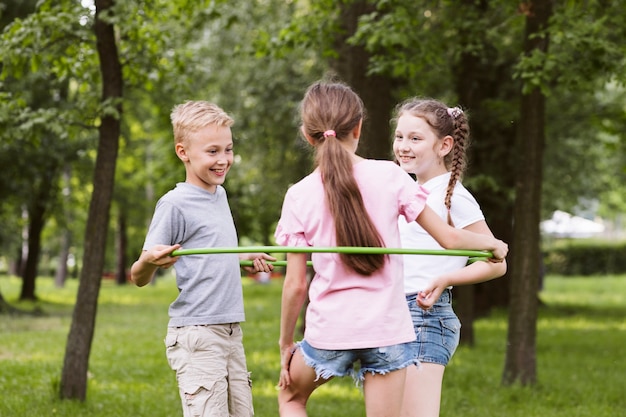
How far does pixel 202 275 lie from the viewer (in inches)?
181

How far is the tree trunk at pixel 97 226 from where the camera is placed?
8320mm

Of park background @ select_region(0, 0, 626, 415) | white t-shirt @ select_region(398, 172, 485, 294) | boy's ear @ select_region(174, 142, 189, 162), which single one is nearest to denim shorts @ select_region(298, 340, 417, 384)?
white t-shirt @ select_region(398, 172, 485, 294)

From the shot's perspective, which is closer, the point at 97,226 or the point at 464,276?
the point at 464,276

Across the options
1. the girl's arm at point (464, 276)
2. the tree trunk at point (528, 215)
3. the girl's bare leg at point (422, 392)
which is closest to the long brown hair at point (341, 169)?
the girl's arm at point (464, 276)

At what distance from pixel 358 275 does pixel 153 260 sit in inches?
41.1

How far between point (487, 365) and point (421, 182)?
7794 mm

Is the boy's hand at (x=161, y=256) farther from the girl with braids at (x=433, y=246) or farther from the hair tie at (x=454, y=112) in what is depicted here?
the hair tie at (x=454, y=112)

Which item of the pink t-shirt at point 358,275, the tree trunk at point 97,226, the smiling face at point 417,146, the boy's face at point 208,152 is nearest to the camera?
the pink t-shirt at point 358,275

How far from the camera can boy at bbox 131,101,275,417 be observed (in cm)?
453

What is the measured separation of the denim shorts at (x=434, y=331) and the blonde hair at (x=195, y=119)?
1.26 m

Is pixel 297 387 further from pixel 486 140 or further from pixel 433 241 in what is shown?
pixel 486 140

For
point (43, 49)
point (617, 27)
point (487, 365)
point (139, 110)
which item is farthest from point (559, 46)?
point (139, 110)

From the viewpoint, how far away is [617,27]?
9.94 metres

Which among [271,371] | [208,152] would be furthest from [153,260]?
[271,371]
